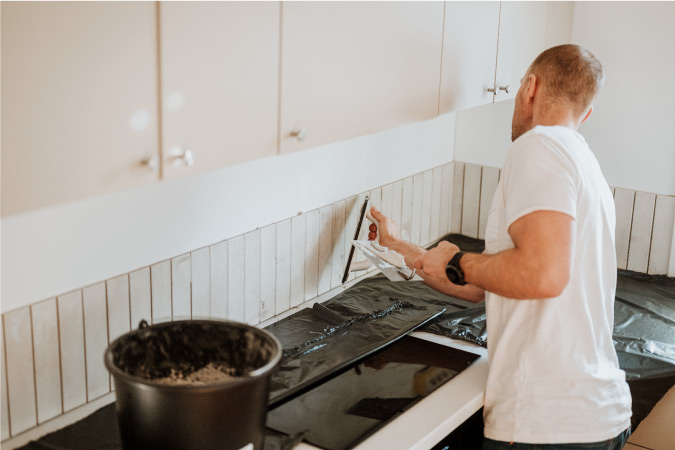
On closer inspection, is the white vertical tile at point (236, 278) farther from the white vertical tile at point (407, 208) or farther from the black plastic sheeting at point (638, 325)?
the white vertical tile at point (407, 208)

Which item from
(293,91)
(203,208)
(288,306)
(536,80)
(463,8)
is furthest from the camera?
(288,306)

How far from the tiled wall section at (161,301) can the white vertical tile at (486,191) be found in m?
0.47

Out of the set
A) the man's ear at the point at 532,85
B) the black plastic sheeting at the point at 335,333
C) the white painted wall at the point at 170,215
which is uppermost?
the man's ear at the point at 532,85

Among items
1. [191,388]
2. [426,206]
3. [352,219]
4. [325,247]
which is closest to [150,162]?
[191,388]

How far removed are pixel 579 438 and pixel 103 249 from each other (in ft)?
3.64

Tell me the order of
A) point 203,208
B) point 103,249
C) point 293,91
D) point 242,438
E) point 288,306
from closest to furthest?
1. point 242,438
2. point 293,91
3. point 103,249
4. point 203,208
5. point 288,306

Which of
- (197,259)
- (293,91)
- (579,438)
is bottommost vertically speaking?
(579,438)

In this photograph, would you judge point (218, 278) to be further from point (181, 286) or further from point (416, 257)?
point (416, 257)

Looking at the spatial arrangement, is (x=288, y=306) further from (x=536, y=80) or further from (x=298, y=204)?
(x=536, y=80)

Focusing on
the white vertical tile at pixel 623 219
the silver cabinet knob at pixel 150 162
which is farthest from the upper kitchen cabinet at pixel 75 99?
the white vertical tile at pixel 623 219

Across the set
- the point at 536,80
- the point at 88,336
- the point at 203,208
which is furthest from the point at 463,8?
the point at 88,336

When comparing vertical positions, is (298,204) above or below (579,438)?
above

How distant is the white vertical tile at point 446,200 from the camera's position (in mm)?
3107

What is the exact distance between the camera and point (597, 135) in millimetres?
2920
